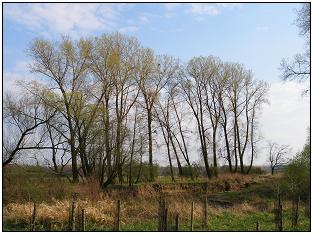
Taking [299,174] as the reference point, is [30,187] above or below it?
below

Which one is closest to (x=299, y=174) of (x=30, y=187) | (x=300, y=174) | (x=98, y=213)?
(x=300, y=174)

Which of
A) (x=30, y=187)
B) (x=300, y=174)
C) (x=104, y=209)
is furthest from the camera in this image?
(x=300, y=174)

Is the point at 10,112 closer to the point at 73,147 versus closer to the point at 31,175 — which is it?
the point at 73,147

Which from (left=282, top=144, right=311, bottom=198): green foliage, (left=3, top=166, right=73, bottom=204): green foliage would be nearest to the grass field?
(left=3, top=166, right=73, bottom=204): green foliage

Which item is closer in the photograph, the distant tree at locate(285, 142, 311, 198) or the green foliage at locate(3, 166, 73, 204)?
the green foliage at locate(3, 166, 73, 204)

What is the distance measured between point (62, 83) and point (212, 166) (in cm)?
1386

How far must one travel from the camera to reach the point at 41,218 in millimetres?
13133

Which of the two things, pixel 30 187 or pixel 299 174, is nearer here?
pixel 30 187

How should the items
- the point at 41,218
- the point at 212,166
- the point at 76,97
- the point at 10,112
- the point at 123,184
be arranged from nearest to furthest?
the point at 41,218 → the point at 10,112 → the point at 76,97 → the point at 123,184 → the point at 212,166

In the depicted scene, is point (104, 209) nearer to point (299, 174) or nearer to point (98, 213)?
point (98, 213)

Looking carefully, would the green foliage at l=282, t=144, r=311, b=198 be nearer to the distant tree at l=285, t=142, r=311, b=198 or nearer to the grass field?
the distant tree at l=285, t=142, r=311, b=198

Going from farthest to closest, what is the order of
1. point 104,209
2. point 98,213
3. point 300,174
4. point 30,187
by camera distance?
1. point 300,174
2. point 30,187
3. point 104,209
4. point 98,213

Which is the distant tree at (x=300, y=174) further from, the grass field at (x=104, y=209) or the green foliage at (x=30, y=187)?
the green foliage at (x=30, y=187)

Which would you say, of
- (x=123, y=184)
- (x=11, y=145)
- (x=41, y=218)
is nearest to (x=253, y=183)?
(x=123, y=184)
